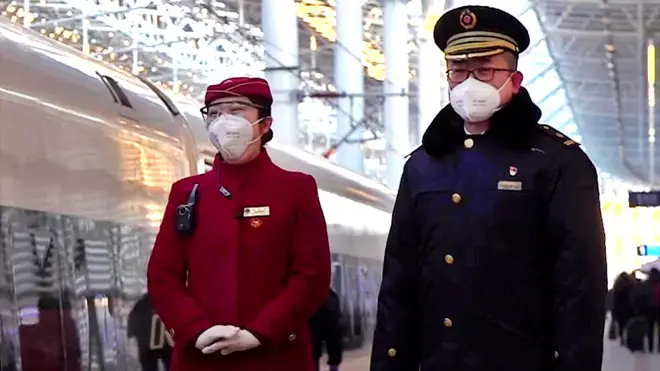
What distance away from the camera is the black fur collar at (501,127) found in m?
4.01

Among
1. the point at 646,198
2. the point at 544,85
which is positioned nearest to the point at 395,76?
the point at 646,198

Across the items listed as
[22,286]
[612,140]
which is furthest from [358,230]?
[612,140]

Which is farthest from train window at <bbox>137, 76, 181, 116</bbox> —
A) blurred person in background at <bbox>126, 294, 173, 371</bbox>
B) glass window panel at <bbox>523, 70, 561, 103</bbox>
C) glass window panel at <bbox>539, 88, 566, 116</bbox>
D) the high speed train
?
glass window panel at <bbox>539, 88, 566, 116</bbox>

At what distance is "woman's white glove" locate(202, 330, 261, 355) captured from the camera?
449 centimetres

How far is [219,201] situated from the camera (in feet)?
15.4

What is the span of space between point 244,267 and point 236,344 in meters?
0.26

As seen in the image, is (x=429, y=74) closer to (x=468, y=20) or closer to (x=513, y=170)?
(x=468, y=20)

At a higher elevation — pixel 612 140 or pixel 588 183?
pixel 588 183

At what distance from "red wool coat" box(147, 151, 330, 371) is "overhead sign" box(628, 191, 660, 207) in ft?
36.0

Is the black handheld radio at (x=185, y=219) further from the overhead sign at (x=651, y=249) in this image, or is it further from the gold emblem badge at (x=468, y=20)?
the overhead sign at (x=651, y=249)

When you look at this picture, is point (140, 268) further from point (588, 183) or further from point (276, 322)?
point (588, 183)

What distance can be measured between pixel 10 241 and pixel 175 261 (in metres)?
1.18

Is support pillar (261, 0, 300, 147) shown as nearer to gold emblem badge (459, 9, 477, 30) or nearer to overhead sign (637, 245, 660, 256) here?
overhead sign (637, 245, 660, 256)

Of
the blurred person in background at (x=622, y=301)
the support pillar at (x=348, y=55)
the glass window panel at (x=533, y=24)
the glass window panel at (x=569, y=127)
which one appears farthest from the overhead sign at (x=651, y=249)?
the glass window panel at (x=569, y=127)
